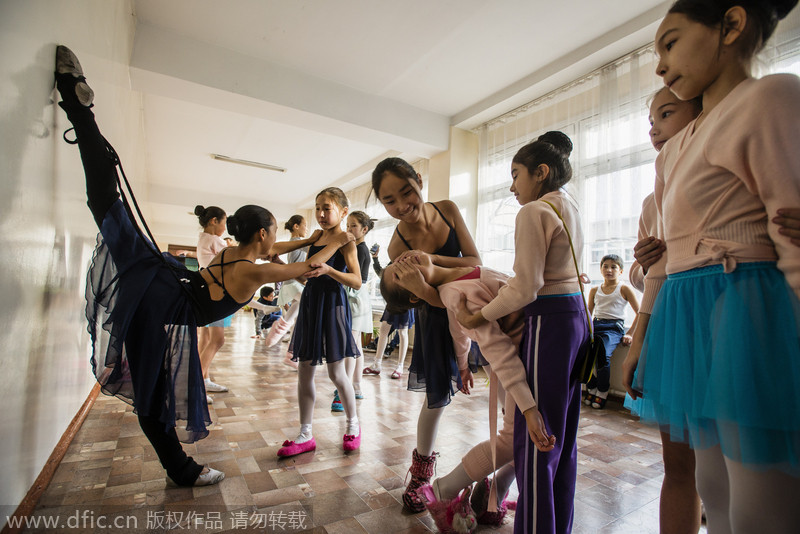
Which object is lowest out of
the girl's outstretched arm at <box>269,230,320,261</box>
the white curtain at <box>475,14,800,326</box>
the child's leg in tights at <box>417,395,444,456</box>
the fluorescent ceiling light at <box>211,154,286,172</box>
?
the child's leg in tights at <box>417,395,444,456</box>

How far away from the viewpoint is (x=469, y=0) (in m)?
3.19

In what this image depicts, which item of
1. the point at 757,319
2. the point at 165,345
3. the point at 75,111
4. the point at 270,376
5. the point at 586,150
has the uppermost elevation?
the point at 586,150

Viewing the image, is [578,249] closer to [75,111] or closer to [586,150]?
[75,111]

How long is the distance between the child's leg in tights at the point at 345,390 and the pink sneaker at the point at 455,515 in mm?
845

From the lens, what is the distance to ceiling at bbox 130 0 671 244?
336 cm

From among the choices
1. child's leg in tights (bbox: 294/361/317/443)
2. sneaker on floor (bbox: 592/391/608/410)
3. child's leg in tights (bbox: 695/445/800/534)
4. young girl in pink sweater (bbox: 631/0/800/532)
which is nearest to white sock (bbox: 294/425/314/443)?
child's leg in tights (bbox: 294/361/317/443)

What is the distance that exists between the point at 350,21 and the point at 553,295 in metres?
3.35

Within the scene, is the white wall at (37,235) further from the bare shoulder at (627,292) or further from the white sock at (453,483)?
the bare shoulder at (627,292)

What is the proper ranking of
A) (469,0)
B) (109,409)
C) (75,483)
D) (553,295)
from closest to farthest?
(553,295) < (75,483) < (109,409) < (469,0)

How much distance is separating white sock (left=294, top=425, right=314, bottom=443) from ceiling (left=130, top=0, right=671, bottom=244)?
10.4 feet

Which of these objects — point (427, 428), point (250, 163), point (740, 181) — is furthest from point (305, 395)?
point (250, 163)

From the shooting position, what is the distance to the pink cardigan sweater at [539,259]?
1.06 m

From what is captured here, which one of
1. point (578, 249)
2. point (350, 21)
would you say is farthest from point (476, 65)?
point (578, 249)

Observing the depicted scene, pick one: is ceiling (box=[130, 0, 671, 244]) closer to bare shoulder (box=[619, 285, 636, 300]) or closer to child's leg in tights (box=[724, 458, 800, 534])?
bare shoulder (box=[619, 285, 636, 300])
